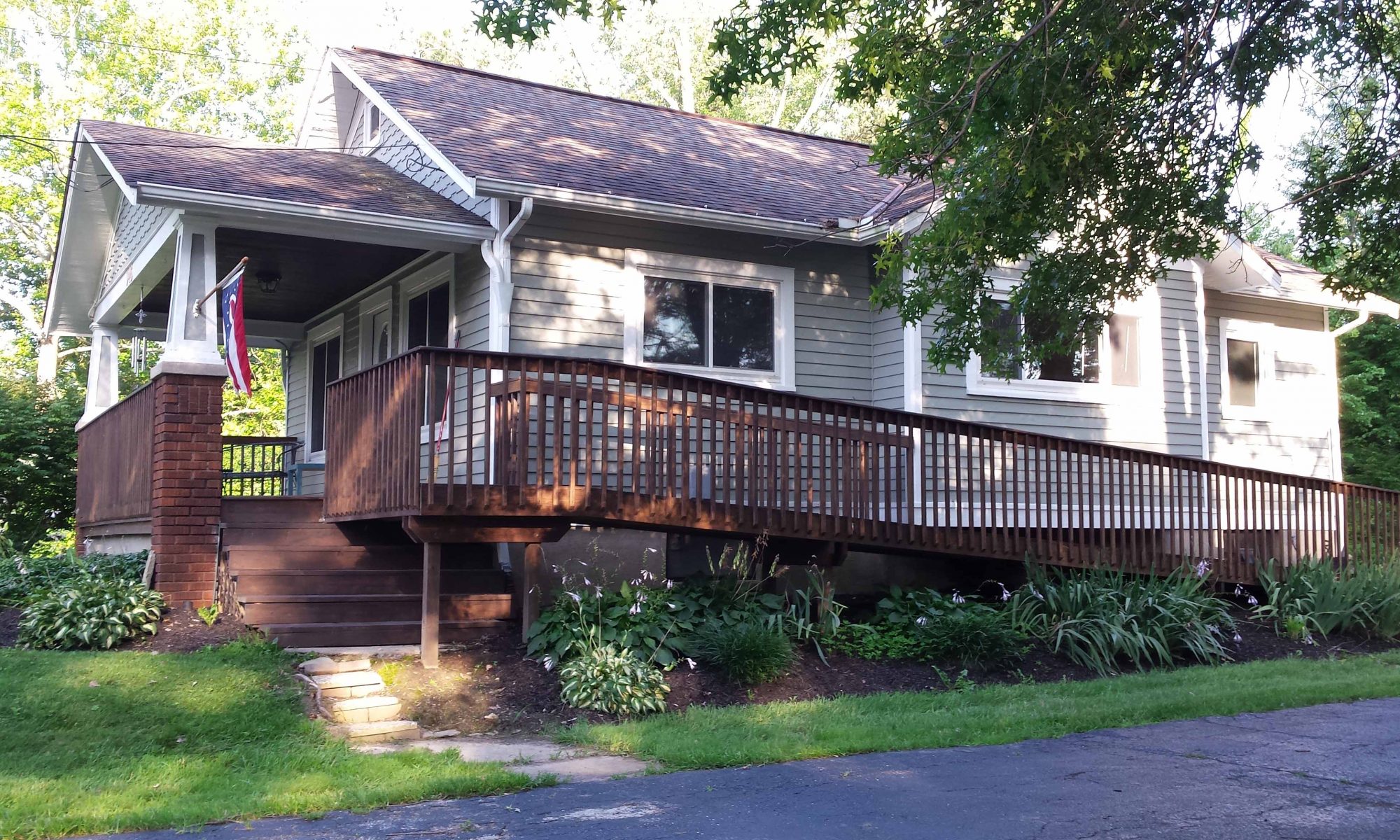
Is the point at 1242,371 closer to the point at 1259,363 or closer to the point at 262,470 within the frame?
the point at 1259,363

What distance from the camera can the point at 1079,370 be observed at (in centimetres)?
1485

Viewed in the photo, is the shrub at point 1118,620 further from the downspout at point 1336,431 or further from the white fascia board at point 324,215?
the downspout at point 1336,431

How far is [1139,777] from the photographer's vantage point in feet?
23.1

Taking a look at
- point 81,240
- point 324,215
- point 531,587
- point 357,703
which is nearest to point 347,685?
point 357,703

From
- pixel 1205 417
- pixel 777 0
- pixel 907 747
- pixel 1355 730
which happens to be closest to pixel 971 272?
pixel 777 0

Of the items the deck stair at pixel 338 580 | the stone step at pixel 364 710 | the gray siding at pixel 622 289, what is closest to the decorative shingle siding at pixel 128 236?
the deck stair at pixel 338 580

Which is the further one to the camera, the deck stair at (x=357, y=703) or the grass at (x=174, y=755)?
the deck stair at (x=357, y=703)

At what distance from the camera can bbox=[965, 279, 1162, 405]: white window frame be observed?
14.2 m

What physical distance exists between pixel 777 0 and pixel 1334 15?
3.92 m

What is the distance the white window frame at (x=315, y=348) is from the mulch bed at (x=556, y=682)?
22.3ft

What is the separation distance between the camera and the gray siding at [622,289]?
12109mm

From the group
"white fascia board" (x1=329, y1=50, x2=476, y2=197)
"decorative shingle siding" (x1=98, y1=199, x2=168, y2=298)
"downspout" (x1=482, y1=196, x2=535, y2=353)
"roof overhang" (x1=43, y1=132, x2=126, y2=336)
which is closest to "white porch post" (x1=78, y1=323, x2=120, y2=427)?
"decorative shingle siding" (x1=98, y1=199, x2=168, y2=298)

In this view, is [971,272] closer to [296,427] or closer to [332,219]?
[332,219]

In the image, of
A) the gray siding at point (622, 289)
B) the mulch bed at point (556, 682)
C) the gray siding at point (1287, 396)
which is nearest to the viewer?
the mulch bed at point (556, 682)
